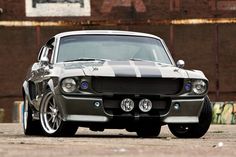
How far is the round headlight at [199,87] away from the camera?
10984mm

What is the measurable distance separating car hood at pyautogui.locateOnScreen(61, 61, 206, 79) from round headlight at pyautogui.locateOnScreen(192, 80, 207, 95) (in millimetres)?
72

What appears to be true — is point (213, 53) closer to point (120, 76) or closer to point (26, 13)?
point (26, 13)

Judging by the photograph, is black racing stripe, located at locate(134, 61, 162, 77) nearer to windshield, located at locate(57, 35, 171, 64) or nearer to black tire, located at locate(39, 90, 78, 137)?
windshield, located at locate(57, 35, 171, 64)

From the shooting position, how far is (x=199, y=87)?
436 inches

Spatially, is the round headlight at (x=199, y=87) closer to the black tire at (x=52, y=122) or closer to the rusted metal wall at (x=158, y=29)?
the black tire at (x=52, y=122)

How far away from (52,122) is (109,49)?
1.39 m

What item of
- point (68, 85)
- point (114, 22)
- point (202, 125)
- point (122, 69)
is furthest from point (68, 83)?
point (114, 22)

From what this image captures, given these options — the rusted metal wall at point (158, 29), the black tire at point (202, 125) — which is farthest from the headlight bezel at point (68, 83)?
the rusted metal wall at point (158, 29)

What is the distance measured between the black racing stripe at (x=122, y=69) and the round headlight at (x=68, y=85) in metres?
0.56

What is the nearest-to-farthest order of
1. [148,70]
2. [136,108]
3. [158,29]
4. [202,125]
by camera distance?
[136,108] → [148,70] → [202,125] → [158,29]

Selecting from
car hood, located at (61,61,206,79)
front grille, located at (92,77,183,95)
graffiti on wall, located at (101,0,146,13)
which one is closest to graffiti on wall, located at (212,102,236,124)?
graffiti on wall, located at (101,0,146,13)

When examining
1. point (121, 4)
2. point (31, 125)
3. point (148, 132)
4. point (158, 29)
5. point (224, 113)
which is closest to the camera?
point (148, 132)

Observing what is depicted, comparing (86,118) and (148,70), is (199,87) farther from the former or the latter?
(86,118)

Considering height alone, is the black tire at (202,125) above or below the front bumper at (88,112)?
below
